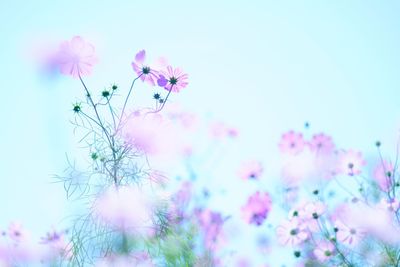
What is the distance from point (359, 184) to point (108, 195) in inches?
66.8

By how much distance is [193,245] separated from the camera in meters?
2.87

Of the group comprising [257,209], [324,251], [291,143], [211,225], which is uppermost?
[291,143]

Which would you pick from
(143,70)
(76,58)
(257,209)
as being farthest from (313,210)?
(76,58)

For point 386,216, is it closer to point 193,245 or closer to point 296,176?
point 296,176

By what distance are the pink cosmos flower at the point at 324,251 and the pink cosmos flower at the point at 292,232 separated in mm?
111

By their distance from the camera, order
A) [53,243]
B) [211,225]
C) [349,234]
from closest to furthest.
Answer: [349,234], [53,243], [211,225]

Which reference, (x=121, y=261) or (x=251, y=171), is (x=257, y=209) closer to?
(x=251, y=171)

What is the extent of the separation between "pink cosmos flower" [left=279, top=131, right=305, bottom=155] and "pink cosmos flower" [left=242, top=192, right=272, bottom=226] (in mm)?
605

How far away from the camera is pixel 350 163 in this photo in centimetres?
308

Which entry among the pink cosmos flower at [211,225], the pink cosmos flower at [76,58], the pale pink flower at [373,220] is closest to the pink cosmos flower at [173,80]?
the pink cosmos flower at [76,58]

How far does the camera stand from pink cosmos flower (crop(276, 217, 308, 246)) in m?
2.83

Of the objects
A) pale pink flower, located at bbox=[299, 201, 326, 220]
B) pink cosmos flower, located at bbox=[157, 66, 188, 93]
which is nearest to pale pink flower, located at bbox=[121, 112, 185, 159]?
pink cosmos flower, located at bbox=[157, 66, 188, 93]

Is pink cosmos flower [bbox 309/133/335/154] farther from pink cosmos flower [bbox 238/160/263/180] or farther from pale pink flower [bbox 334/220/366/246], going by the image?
pale pink flower [bbox 334/220/366/246]

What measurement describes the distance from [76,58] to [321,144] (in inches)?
93.5
